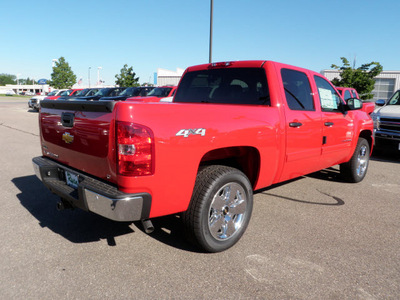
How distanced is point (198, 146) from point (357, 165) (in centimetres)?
403

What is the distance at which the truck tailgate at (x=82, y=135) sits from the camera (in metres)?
2.50

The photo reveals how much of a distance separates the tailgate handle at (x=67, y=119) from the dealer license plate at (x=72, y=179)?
1.51 ft

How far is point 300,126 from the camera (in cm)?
381

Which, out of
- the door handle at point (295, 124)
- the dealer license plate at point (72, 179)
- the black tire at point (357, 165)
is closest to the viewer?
the dealer license plate at point (72, 179)

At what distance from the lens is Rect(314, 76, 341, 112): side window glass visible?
4.47 m

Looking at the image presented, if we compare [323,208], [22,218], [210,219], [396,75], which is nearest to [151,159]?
[210,219]

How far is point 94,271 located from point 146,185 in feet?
3.14

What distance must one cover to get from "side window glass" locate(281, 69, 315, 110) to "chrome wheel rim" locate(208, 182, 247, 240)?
1309 mm

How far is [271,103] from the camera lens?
3.55m

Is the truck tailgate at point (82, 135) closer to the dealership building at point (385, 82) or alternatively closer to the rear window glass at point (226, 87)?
the rear window glass at point (226, 87)

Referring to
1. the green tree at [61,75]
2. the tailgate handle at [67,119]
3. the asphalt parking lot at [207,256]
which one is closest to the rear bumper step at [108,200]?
the tailgate handle at [67,119]

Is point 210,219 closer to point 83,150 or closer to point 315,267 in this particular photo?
point 315,267

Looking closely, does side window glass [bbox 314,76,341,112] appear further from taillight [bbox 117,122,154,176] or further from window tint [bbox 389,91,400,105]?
window tint [bbox 389,91,400,105]

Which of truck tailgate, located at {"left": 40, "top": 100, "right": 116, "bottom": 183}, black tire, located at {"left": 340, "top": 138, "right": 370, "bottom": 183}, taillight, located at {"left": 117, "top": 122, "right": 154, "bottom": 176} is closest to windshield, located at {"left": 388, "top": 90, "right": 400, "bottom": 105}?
black tire, located at {"left": 340, "top": 138, "right": 370, "bottom": 183}
